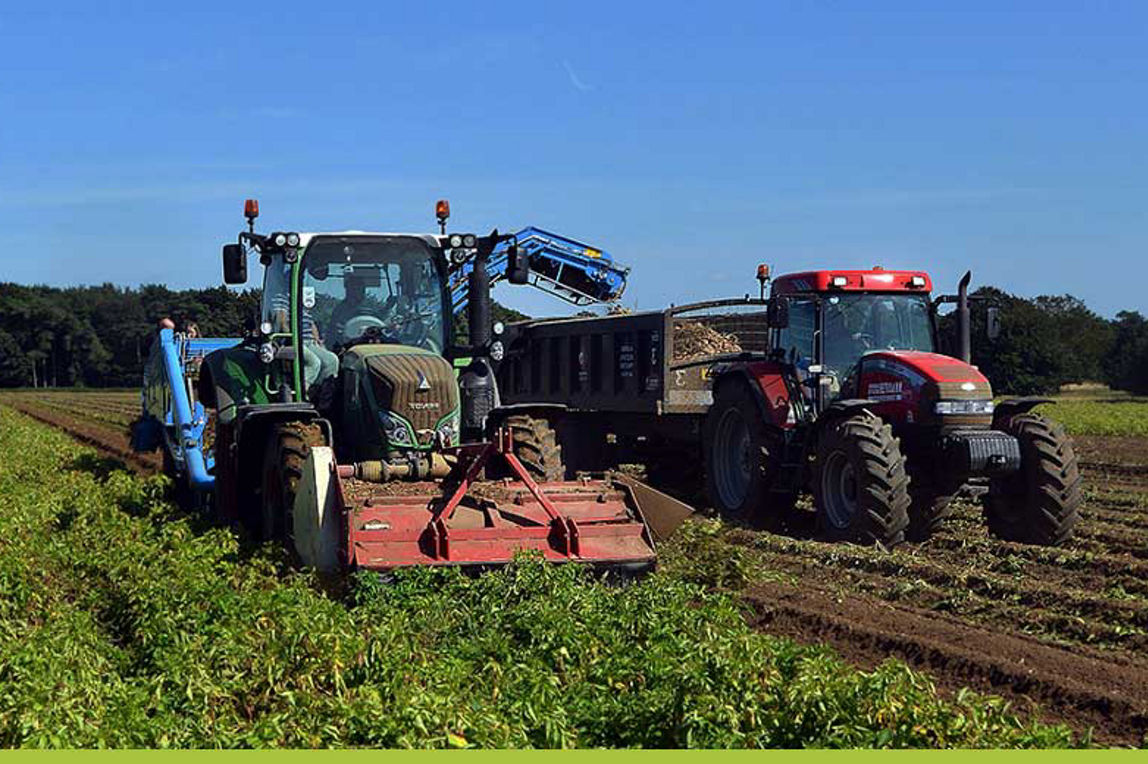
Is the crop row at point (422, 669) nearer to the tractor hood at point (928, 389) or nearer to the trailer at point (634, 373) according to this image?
the tractor hood at point (928, 389)

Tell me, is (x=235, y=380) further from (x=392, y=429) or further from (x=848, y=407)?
(x=848, y=407)

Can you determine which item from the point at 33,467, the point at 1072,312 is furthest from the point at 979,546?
the point at 1072,312

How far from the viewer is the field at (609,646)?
5.33 metres

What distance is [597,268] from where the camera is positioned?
1842 cm

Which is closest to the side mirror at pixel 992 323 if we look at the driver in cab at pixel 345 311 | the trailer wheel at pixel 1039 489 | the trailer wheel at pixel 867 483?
the trailer wheel at pixel 1039 489

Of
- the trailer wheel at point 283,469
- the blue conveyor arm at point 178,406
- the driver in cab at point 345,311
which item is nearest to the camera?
the trailer wheel at point 283,469

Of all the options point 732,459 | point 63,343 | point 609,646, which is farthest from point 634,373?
point 63,343

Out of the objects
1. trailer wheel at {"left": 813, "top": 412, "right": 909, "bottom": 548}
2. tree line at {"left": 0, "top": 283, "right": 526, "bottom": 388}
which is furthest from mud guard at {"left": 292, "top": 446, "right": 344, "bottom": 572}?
tree line at {"left": 0, "top": 283, "right": 526, "bottom": 388}

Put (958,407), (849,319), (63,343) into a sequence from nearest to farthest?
(958,407) < (849,319) < (63,343)

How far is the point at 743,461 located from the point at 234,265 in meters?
5.64

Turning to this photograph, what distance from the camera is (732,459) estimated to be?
1426cm

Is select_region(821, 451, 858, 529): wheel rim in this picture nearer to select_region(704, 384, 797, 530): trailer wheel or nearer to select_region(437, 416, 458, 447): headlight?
select_region(704, 384, 797, 530): trailer wheel

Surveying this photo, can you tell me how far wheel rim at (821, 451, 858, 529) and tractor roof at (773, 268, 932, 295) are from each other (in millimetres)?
1573

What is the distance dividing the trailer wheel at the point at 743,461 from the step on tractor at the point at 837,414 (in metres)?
0.02
